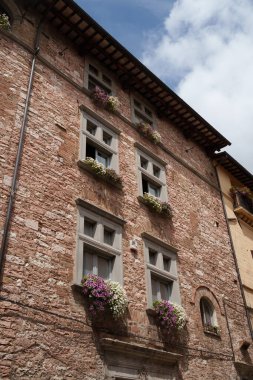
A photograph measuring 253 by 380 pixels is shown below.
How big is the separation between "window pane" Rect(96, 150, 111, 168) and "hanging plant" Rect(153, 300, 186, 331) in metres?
4.06

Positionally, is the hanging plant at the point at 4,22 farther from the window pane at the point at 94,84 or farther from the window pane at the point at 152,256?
the window pane at the point at 152,256

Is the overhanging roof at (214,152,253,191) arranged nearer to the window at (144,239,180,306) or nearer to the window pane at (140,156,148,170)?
the window pane at (140,156,148,170)

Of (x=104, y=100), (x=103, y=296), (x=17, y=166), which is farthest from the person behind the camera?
(x=104, y=100)

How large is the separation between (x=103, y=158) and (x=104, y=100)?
1.96 metres

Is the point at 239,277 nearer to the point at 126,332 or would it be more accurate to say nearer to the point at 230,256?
the point at 230,256

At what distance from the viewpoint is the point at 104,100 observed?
1223 cm

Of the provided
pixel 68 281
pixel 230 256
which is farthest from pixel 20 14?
pixel 230 256

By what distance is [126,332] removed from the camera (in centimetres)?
868

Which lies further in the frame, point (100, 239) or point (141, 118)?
point (141, 118)

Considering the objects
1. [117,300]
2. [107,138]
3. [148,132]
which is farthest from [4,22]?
[117,300]

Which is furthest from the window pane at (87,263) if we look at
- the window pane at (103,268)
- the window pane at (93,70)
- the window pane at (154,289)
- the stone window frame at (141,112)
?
the window pane at (93,70)

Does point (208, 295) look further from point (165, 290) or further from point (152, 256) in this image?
point (152, 256)

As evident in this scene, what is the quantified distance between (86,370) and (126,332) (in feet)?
4.65

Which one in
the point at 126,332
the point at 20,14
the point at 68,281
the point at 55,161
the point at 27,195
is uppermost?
the point at 20,14
